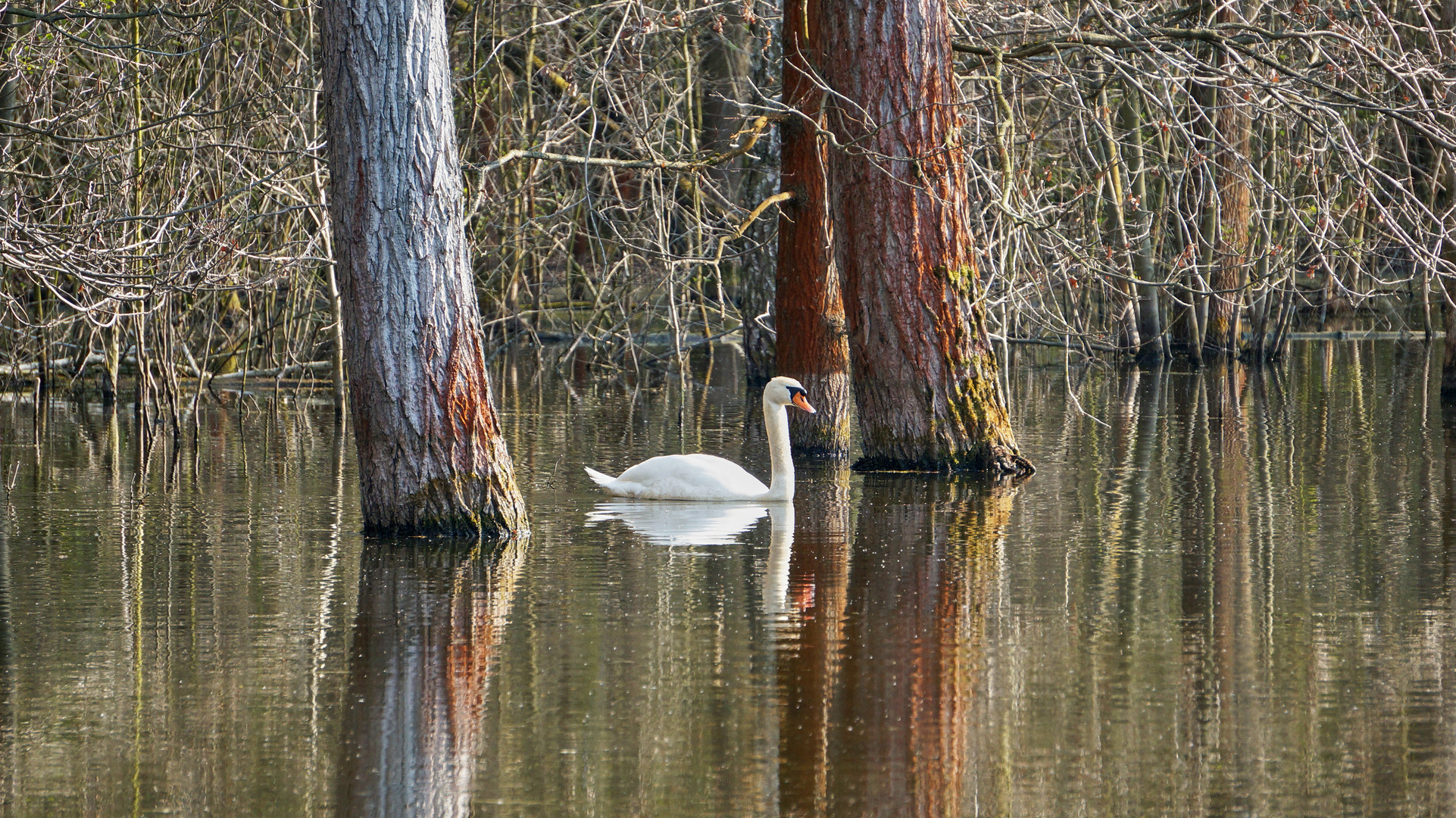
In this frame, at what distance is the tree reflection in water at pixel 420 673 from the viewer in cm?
509

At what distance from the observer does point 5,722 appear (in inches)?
229

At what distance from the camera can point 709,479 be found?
37.7ft

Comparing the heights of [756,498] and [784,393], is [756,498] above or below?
below

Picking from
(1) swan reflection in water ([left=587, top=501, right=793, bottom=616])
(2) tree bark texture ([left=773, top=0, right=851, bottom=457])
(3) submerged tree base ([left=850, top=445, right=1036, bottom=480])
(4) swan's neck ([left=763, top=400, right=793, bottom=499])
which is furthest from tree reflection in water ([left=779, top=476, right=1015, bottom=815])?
(2) tree bark texture ([left=773, top=0, right=851, bottom=457])

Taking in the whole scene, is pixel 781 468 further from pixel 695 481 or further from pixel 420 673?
pixel 420 673

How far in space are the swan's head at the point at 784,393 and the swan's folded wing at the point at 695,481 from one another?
26.4 inches

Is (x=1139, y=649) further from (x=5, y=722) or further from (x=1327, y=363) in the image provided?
(x=1327, y=363)

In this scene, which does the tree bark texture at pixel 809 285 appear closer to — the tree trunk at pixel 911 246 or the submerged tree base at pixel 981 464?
the tree trunk at pixel 911 246

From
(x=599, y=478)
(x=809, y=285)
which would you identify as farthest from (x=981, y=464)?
(x=599, y=478)

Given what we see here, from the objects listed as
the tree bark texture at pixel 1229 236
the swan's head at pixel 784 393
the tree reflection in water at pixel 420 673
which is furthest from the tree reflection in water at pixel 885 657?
the tree bark texture at pixel 1229 236

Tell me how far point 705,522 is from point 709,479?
0.80 meters

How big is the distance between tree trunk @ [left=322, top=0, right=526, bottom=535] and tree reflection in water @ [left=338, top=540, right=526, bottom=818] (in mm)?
396

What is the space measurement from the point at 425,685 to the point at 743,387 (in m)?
17.0

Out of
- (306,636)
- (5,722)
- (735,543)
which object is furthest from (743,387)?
(5,722)
